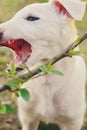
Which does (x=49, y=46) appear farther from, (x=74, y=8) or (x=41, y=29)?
(x=74, y=8)

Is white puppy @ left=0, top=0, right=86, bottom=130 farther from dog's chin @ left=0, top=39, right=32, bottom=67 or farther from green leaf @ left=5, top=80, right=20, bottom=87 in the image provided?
green leaf @ left=5, top=80, right=20, bottom=87

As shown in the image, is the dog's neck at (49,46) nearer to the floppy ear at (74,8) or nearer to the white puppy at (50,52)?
the white puppy at (50,52)

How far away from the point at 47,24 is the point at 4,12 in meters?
2.98

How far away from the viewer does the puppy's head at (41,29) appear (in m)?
3.41

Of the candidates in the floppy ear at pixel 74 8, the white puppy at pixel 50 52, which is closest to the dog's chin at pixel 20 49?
the white puppy at pixel 50 52

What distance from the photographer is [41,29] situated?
3.46m

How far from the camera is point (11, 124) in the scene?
4.61 m

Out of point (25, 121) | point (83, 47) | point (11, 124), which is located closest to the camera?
point (25, 121)

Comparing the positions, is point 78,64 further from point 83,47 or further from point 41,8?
point 83,47

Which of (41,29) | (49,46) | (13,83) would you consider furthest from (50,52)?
(13,83)

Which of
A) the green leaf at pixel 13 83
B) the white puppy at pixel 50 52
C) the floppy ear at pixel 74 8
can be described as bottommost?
the white puppy at pixel 50 52

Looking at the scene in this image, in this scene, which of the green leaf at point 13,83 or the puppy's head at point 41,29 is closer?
the green leaf at point 13,83

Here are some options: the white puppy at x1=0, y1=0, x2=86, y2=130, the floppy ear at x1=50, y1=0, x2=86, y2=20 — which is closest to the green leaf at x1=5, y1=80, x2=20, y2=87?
the white puppy at x1=0, y1=0, x2=86, y2=130

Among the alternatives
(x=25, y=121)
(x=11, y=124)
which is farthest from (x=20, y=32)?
(x=11, y=124)
